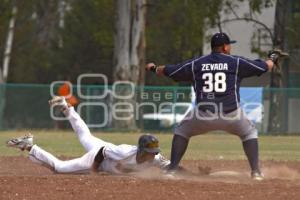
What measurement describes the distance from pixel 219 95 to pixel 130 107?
23.8m

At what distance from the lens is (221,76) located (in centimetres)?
1081

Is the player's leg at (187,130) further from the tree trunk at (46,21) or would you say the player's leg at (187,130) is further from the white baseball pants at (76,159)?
the tree trunk at (46,21)

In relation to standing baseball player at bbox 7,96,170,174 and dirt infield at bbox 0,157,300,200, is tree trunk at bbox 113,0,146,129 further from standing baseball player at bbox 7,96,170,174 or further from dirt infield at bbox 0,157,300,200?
dirt infield at bbox 0,157,300,200

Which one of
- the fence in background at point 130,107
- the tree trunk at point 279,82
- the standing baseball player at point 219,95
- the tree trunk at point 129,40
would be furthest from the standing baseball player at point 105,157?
the tree trunk at point 129,40

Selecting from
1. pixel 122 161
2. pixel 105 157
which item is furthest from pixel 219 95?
pixel 105 157

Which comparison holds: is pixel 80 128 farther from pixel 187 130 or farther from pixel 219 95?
pixel 219 95

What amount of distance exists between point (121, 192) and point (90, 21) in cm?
4184

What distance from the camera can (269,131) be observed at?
33688 mm

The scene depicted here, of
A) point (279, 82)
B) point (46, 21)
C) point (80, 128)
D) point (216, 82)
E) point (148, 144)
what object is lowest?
point (148, 144)

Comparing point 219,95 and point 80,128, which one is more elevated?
point 219,95

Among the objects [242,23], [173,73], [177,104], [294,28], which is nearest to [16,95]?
[177,104]

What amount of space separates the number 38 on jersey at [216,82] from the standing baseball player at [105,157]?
3.21 ft

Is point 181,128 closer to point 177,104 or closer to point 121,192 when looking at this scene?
point 121,192

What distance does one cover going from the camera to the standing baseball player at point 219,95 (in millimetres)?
10828
